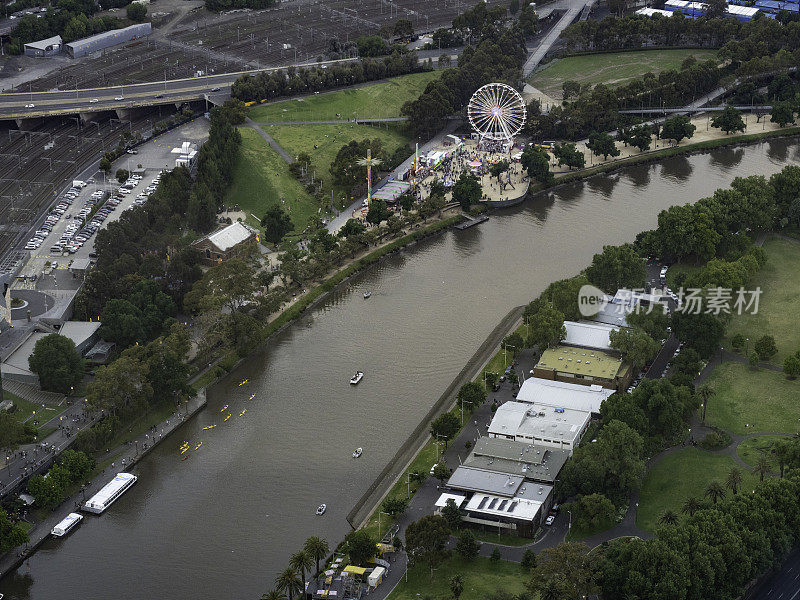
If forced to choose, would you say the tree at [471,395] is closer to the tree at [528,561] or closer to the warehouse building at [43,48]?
the tree at [528,561]

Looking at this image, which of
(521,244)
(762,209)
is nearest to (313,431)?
(521,244)

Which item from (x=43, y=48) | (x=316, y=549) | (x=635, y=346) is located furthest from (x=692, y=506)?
(x=43, y=48)

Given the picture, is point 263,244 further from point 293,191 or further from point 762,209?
point 762,209

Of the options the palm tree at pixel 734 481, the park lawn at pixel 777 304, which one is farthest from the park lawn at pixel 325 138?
the palm tree at pixel 734 481

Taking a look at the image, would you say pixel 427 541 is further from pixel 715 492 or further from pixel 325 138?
pixel 325 138

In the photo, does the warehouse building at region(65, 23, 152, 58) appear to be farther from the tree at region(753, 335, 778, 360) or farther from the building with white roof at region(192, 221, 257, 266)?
the tree at region(753, 335, 778, 360)
